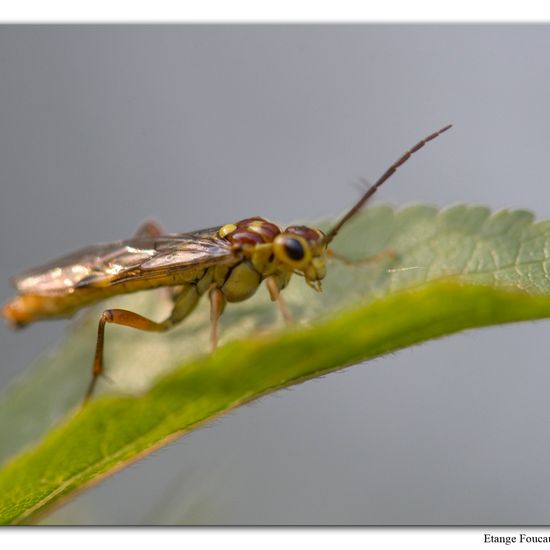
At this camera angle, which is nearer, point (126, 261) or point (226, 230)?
point (226, 230)

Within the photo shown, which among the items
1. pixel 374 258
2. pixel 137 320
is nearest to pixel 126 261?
pixel 137 320

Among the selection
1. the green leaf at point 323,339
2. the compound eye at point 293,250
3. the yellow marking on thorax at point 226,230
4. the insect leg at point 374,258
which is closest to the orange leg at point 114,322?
the green leaf at point 323,339

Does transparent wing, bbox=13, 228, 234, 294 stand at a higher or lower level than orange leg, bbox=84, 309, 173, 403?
higher

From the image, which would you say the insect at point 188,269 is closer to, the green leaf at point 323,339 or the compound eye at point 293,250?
the compound eye at point 293,250

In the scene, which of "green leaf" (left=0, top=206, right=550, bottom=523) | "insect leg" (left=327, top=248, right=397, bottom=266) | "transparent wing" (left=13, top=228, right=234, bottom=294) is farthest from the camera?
"transparent wing" (left=13, top=228, right=234, bottom=294)

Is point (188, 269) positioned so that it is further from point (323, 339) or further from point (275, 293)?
point (323, 339)

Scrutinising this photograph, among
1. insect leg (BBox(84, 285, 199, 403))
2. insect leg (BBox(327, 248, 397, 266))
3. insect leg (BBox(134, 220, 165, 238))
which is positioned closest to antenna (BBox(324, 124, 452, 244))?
insect leg (BBox(327, 248, 397, 266))

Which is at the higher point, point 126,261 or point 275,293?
point 126,261

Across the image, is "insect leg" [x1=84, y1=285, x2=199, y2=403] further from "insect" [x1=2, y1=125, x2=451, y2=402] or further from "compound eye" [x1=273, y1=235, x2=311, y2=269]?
"compound eye" [x1=273, y1=235, x2=311, y2=269]
